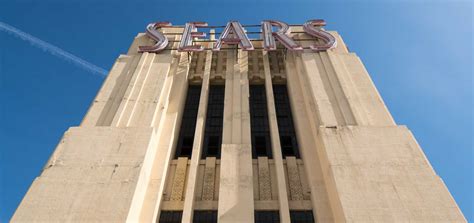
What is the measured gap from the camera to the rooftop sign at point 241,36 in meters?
24.0

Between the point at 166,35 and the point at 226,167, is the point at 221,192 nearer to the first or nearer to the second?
the point at 226,167

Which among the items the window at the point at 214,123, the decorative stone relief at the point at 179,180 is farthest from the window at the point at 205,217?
→ the window at the point at 214,123

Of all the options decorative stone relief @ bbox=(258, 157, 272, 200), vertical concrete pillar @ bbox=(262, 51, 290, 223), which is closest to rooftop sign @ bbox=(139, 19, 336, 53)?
vertical concrete pillar @ bbox=(262, 51, 290, 223)

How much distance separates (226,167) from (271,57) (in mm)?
13418

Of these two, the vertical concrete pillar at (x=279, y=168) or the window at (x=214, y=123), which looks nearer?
the vertical concrete pillar at (x=279, y=168)

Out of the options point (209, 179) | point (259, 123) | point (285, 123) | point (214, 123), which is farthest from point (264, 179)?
point (214, 123)

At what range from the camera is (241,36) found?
2595 centimetres

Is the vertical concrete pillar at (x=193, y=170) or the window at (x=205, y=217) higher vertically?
the vertical concrete pillar at (x=193, y=170)

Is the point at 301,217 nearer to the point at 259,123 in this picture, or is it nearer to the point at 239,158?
the point at 239,158

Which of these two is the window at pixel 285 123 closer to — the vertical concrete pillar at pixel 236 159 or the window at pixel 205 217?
the vertical concrete pillar at pixel 236 159

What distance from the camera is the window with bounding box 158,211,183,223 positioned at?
14250 mm

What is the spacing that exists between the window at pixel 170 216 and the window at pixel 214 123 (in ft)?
12.8

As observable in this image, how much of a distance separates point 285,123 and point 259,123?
5.38 ft

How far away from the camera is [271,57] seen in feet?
86.2
